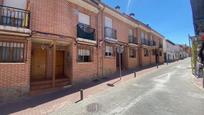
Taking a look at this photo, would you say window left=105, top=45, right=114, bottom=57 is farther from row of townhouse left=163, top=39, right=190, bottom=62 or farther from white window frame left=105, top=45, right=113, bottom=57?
row of townhouse left=163, top=39, right=190, bottom=62

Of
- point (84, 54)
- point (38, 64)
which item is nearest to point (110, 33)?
point (84, 54)

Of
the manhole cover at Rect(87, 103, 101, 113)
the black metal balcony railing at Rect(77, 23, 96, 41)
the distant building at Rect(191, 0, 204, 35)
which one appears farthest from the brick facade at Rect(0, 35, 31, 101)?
the distant building at Rect(191, 0, 204, 35)

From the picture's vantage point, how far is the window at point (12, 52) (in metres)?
9.11

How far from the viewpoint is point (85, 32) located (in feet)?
47.6

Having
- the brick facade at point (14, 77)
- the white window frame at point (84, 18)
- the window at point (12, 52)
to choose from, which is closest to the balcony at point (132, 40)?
the white window frame at point (84, 18)

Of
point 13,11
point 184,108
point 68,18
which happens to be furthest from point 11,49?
point 184,108

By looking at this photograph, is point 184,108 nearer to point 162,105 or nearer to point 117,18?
point 162,105

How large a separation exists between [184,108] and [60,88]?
7.69 meters

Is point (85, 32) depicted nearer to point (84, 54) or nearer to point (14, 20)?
point (84, 54)

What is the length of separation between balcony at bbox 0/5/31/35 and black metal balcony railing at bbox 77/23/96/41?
14.7 ft

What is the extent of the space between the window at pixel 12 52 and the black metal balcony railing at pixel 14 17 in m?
1.05

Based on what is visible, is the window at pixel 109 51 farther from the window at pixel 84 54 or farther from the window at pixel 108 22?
the window at pixel 84 54

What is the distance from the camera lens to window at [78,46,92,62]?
14.0 meters

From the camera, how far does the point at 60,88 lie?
11.7m
